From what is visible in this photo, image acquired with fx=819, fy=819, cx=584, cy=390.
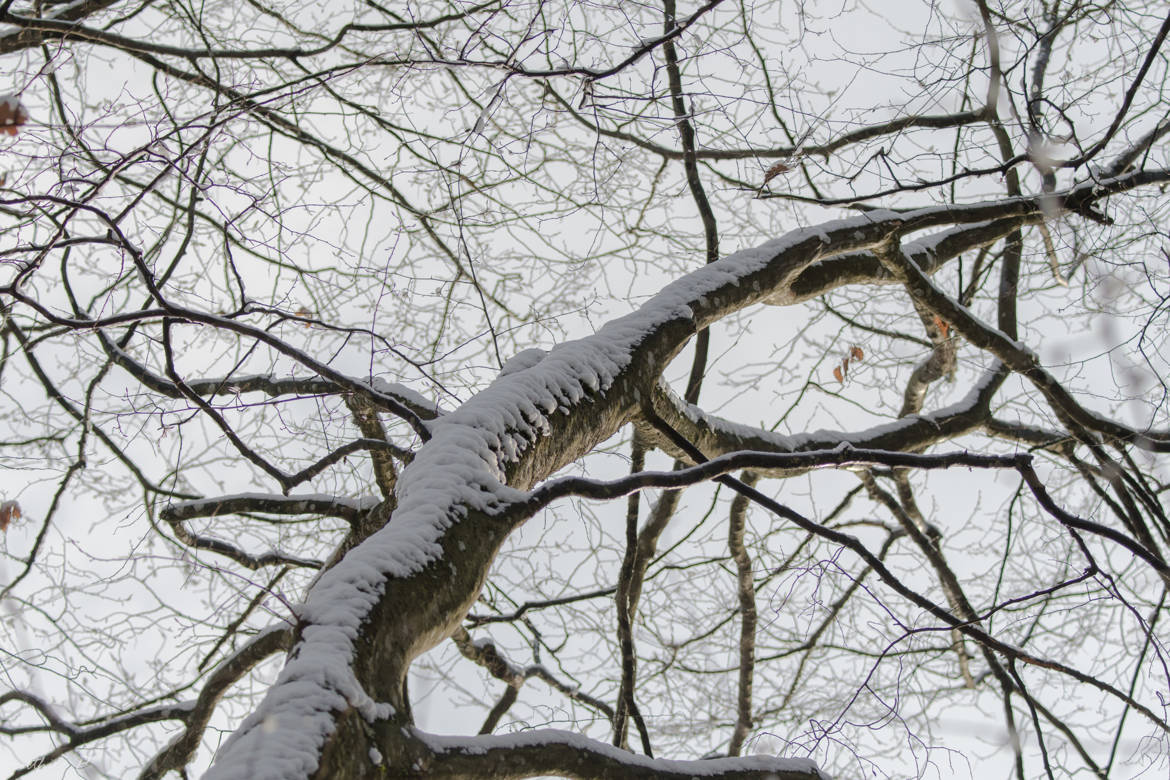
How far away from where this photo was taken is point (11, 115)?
317 centimetres

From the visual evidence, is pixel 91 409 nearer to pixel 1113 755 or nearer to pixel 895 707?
pixel 895 707

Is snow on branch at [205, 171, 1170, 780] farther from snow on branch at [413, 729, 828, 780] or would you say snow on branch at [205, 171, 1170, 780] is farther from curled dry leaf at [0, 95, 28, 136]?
curled dry leaf at [0, 95, 28, 136]

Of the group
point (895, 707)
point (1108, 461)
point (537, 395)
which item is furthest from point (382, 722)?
point (1108, 461)

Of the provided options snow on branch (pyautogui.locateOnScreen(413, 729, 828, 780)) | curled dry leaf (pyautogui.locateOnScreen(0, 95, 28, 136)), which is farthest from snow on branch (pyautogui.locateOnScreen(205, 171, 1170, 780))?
curled dry leaf (pyautogui.locateOnScreen(0, 95, 28, 136))

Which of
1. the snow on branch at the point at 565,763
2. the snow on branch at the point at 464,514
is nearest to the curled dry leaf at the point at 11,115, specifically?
the snow on branch at the point at 464,514

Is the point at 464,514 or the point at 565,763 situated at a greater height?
the point at 464,514

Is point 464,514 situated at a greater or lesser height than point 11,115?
lesser

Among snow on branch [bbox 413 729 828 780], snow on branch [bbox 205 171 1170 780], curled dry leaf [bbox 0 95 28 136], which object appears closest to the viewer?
snow on branch [bbox 205 171 1170 780]

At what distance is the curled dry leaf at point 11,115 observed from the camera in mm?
3152

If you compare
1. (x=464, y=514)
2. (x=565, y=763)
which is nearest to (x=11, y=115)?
(x=464, y=514)

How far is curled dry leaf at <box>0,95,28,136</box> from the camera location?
315 cm

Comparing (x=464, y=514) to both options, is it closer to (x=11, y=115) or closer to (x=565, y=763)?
(x=565, y=763)

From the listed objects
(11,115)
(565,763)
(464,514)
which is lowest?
(565,763)

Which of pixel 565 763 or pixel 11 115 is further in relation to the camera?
pixel 11 115
